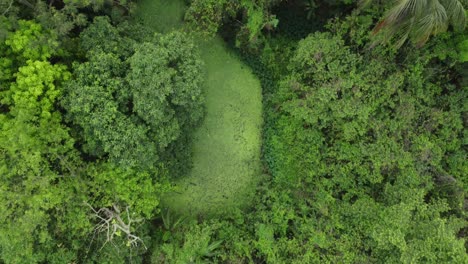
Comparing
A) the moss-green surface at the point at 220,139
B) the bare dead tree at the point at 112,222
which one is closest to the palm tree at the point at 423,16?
the moss-green surface at the point at 220,139

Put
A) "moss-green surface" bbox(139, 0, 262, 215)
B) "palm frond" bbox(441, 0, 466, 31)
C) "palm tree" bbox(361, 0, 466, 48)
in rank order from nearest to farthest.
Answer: "palm tree" bbox(361, 0, 466, 48)
"palm frond" bbox(441, 0, 466, 31)
"moss-green surface" bbox(139, 0, 262, 215)

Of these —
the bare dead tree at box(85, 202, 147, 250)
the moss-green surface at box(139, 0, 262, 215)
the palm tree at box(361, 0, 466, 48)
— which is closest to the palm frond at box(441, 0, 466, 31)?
the palm tree at box(361, 0, 466, 48)

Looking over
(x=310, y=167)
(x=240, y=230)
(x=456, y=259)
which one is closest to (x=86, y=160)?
(x=240, y=230)

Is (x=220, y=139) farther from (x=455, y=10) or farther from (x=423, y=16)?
(x=455, y=10)

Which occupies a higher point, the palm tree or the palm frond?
the palm frond

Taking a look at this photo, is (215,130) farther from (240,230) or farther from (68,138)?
(68,138)

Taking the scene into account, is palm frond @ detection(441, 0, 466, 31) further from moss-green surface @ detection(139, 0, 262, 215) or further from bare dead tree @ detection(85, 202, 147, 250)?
bare dead tree @ detection(85, 202, 147, 250)

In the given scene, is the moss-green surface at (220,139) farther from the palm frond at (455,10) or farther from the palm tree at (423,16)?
the palm frond at (455,10)
